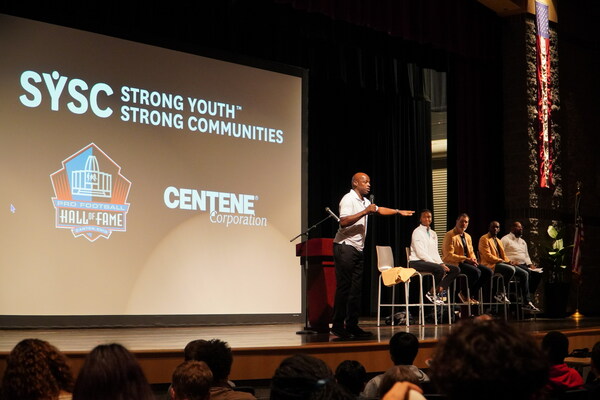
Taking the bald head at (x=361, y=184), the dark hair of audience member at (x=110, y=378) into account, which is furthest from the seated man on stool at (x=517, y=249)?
the dark hair of audience member at (x=110, y=378)

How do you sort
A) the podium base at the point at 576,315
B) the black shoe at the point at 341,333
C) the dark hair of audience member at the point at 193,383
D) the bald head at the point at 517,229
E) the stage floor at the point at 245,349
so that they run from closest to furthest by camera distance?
the dark hair of audience member at the point at 193,383 → the stage floor at the point at 245,349 → the black shoe at the point at 341,333 → the bald head at the point at 517,229 → the podium base at the point at 576,315

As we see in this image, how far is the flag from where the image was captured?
969 centimetres

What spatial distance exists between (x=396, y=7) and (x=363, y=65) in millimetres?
1126

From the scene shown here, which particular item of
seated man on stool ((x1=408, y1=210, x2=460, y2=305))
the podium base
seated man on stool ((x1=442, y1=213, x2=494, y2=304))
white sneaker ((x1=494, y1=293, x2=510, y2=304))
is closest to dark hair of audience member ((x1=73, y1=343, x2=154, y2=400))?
seated man on stool ((x1=408, y1=210, x2=460, y2=305))

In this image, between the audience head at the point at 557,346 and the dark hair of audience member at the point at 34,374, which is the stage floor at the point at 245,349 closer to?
the audience head at the point at 557,346

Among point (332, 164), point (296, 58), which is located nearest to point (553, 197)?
A: point (332, 164)

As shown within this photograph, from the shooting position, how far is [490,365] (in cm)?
108

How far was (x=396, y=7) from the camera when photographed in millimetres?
8344

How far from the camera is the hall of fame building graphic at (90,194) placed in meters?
6.56

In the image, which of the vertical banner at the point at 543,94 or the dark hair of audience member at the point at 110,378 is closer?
the dark hair of audience member at the point at 110,378

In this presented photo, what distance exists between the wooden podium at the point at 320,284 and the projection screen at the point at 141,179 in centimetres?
145

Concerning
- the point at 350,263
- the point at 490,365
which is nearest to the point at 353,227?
the point at 350,263

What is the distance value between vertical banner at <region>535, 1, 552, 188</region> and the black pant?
4.92 m

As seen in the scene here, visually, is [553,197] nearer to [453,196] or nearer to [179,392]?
[453,196]
